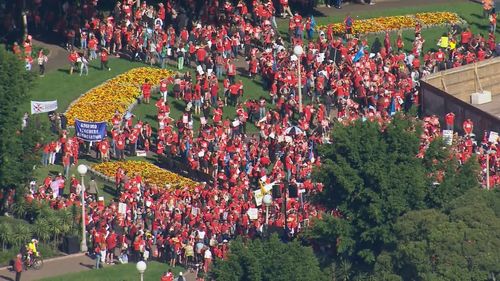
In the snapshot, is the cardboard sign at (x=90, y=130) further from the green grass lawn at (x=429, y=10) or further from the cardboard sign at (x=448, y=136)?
the green grass lawn at (x=429, y=10)

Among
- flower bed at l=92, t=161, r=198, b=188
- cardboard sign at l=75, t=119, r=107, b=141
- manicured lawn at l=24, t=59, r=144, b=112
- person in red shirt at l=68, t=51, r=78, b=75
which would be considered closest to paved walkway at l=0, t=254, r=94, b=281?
flower bed at l=92, t=161, r=198, b=188

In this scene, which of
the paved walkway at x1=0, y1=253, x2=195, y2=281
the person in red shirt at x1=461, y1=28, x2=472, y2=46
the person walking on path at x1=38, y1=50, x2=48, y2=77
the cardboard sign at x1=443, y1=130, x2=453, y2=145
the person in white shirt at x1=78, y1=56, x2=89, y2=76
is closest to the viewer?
the paved walkway at x1=0, y1=253, x2=195, y2=281

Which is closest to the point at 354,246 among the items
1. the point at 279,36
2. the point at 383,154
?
the point at 383,154

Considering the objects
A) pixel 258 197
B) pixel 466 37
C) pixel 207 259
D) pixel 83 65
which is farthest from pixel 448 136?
pixel 83 65

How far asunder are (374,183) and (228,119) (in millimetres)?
16878

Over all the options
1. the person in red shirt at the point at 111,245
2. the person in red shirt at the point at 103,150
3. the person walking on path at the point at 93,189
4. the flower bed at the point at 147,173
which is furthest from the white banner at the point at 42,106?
the person in red shirt at the point at 111,245

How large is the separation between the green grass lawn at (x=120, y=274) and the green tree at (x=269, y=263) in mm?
6967

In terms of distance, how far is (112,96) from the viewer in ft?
375

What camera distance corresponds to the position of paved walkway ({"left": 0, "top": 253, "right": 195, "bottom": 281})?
→ 96.4 m

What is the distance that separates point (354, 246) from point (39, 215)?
14304 mm

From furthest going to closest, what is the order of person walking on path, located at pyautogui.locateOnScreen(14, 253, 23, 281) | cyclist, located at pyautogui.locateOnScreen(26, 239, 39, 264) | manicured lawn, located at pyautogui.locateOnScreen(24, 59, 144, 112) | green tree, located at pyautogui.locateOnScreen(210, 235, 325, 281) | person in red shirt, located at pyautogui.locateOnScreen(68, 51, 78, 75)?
person in red shirt, located at pyautogui.locateOnScreen(68, 51, 78, 75) → manicured lawn, located at pyautogui.locateOnScreen(24, 59, 144, 112) → cyclist, located at pyautogui.locateOnScreen(26, 239, 39, 264) → person walking on path, located at pyautogui.locateOnScreen(14, 253, 23, 281) → green tree, located at pyautogui.locateOnScreen(210, 235, 325, 281)

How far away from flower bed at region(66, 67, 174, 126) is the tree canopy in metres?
17.4

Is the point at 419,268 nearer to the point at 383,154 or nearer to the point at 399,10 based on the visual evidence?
the point at 383,154

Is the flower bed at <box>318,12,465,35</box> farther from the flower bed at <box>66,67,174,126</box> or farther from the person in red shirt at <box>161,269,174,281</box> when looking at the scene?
the person in red shirt at <box>161,269,174,281</box>
